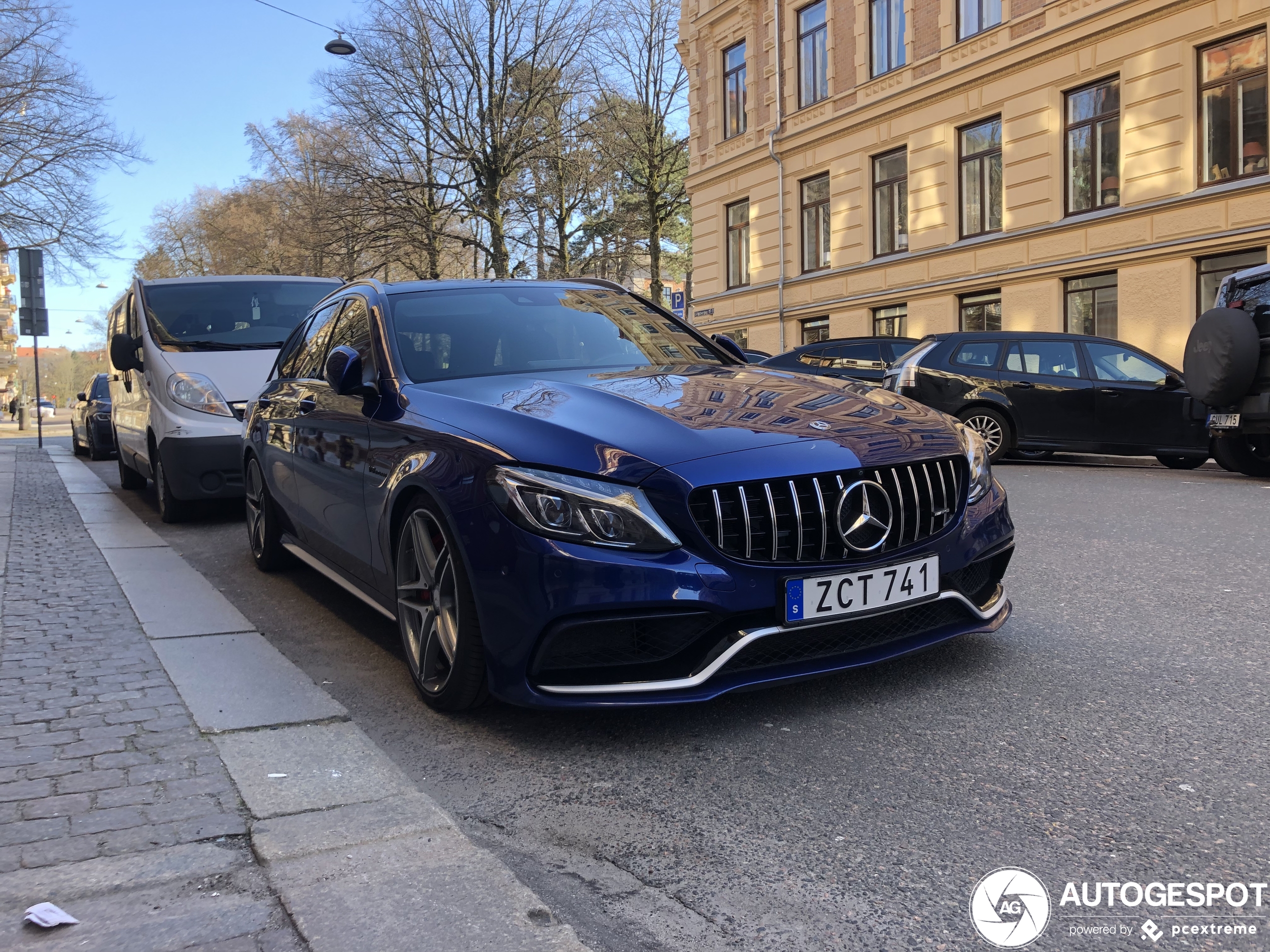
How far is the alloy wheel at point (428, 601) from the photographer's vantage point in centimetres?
349

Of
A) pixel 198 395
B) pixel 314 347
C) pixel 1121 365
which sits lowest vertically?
pixel 198 395

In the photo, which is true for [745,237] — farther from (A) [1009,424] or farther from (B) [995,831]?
(B) [995,831]

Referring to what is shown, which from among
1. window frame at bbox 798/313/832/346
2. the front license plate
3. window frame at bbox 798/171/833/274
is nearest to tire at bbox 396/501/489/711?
the front license plate

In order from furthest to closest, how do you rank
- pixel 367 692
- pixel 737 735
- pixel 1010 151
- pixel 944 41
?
pixel 944 41 < pixel 1010 151 < pixel 367 692 < pixel 737 735

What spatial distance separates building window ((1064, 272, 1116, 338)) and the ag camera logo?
55.2 ft

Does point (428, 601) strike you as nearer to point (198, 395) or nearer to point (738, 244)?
point (198, 395)

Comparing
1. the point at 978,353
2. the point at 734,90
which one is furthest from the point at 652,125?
the point at 978,353

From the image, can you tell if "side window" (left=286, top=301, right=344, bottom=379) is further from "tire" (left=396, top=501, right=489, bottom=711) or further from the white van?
the white van

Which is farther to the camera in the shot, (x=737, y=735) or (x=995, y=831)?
(x=737, y=735)

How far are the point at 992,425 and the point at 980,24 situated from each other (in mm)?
11165

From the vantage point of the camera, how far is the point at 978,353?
1293 centimetres

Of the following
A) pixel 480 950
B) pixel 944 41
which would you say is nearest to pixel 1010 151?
pixel 944 41

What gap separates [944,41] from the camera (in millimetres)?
20906

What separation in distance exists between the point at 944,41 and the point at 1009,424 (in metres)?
11.5
